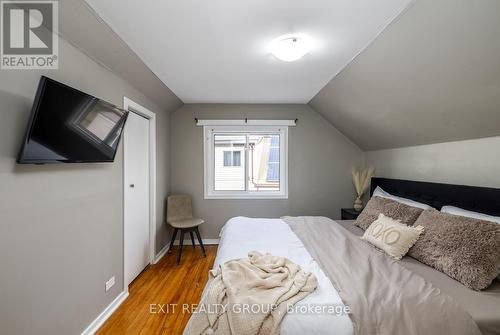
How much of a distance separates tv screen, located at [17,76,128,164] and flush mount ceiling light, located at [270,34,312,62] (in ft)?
4.76

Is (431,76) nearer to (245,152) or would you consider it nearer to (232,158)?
(245,152)

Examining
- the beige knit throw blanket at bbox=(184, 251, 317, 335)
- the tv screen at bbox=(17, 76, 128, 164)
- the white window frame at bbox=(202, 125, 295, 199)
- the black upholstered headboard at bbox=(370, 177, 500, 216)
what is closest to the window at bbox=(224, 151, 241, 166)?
the white window frame at bbox=(202, 125, 295, 199)

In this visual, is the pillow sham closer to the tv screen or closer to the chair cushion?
the chair cushion

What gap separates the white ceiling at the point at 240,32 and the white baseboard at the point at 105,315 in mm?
2309

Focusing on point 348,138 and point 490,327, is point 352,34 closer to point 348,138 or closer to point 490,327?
point 490,327

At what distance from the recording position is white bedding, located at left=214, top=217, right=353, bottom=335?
1.11 m

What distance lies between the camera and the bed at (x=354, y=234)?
1.12m

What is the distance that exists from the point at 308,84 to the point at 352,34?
1.10 meters

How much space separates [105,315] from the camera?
1927 mm

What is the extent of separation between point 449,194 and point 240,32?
2.37 metres

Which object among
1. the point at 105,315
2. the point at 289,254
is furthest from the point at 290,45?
the point at 105,315

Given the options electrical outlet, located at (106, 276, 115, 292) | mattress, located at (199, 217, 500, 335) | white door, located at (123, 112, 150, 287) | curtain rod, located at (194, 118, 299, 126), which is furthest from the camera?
curtain rod, located at (194, 118, 299, 126)

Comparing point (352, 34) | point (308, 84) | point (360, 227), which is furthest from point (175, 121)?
point (360, 227)

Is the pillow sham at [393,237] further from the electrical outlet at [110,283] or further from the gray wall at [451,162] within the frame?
the electrical outlet at [110,283]
